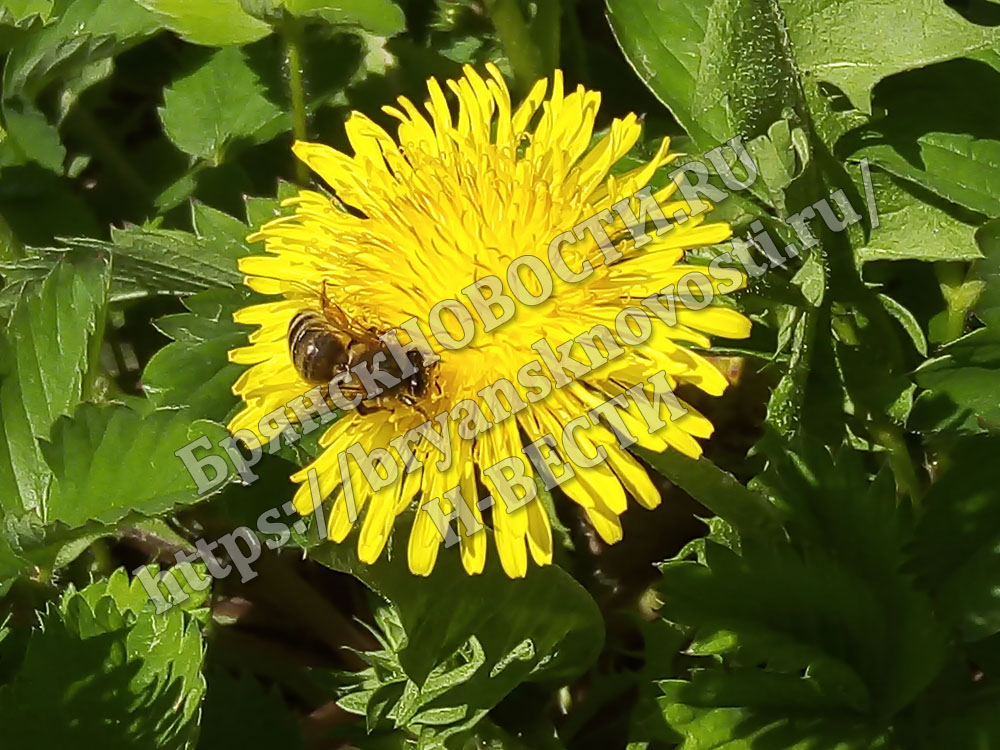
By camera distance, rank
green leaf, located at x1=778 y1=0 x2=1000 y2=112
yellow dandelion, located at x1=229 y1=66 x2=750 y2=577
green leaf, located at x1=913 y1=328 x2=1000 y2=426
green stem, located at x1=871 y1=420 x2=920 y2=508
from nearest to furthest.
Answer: yellow dandelion, located at x1=229 y1=66 x2=750 y2=577, green leaf, located at x1=913 y1=328 x2=1000 y2=426, green leaf, located at x1=778 y1=0 x2=1000 y2=112, green stem, located at x1=871 y1=420 x2=920 y2=508

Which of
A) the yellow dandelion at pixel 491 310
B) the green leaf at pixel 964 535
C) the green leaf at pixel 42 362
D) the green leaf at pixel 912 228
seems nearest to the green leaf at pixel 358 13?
the yellow dandelion at pixel 491 310

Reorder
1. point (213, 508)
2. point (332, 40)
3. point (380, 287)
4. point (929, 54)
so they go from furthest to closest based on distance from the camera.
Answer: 1. point (332, 40)
2. point (213, 508)
3. point (929, 54)
4. point (380, 287)

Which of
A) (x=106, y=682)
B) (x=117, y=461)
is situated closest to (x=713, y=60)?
(x=117, y=461)

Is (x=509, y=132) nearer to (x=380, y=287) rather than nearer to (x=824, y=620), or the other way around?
(x=380, y=287)

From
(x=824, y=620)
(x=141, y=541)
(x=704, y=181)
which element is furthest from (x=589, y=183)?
(x=141, y=541)

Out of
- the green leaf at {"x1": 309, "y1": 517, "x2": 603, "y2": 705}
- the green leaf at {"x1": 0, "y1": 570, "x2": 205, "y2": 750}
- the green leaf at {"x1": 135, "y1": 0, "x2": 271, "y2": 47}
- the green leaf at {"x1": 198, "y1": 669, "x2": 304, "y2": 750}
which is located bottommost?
the green leaf at {"x1": 198, "y1": 669, "x2": 304, "y2": 750}

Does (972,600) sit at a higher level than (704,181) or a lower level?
lower

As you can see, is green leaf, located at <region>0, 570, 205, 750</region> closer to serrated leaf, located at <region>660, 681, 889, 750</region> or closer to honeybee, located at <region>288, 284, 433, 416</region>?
honeybee, located at <region>288, 284, 433, 416</region>

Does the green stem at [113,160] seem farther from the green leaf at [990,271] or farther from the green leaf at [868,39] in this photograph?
the green leaf at [990,271]

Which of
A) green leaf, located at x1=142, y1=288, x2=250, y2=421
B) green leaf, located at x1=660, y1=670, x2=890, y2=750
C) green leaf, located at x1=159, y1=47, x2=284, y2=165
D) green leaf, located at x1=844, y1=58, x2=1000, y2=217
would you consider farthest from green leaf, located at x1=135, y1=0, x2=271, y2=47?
green leaf, located at x1=660, y1=670, x2=890, y2=750
